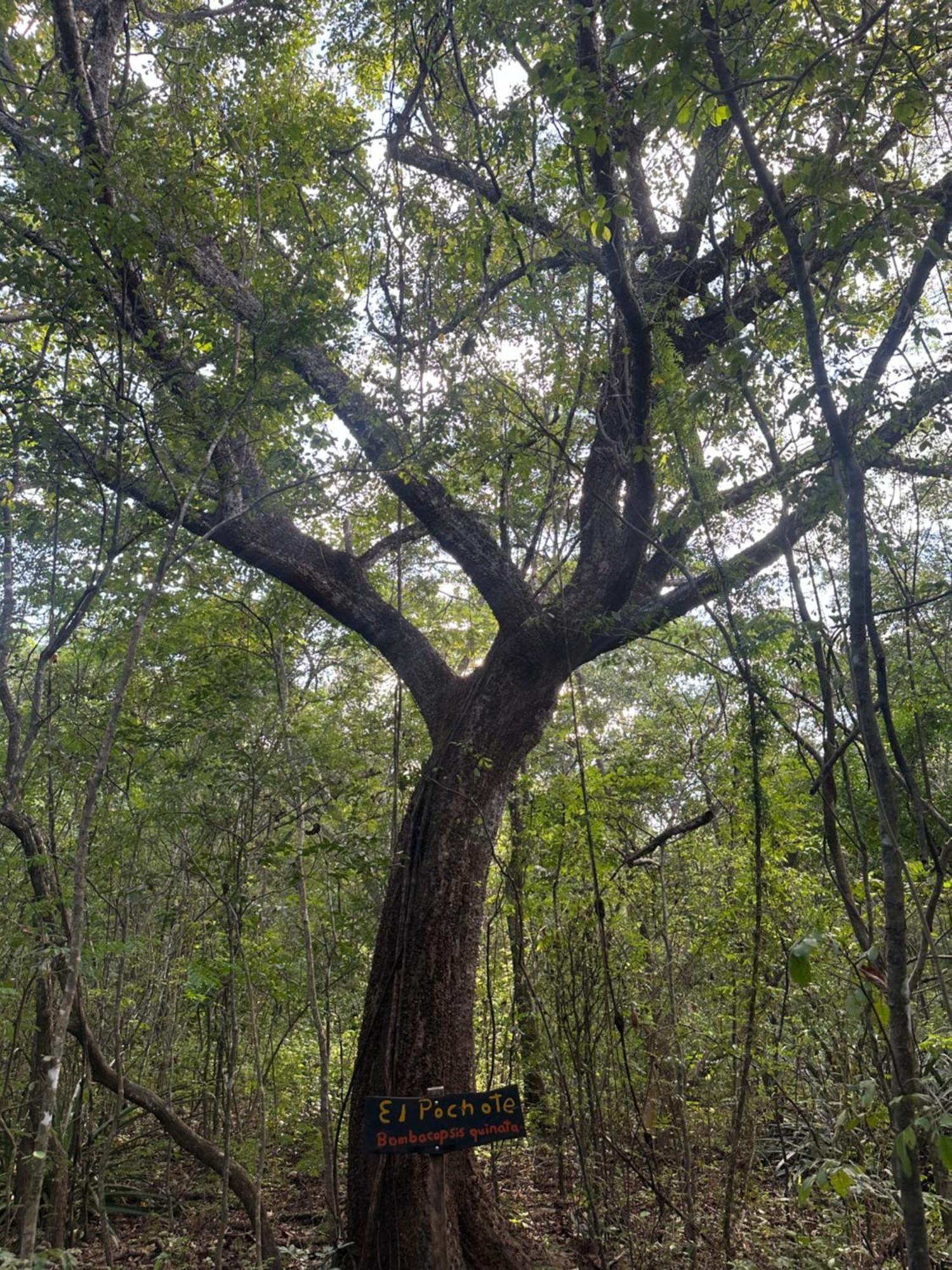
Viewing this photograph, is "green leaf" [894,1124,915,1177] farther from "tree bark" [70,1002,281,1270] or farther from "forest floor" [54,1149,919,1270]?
"tree bark" [70,1002,281,1270]

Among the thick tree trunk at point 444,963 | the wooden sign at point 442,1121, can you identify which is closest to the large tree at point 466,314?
the thick tree trunk at point 444,963

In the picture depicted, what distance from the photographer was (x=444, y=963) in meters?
3.99

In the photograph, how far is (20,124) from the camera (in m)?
3.85

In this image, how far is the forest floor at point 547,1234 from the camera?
136 inches

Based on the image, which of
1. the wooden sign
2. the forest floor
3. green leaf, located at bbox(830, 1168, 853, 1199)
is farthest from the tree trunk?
green leaf, located at bbox(830, 1168, 853, 1199)

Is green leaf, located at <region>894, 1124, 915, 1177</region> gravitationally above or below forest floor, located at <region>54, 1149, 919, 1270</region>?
above

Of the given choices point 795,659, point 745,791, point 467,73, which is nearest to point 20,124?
point 467,73

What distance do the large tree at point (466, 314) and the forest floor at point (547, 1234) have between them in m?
0.72

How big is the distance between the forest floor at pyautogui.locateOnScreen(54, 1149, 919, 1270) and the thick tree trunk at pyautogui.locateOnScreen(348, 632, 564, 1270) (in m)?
0.29

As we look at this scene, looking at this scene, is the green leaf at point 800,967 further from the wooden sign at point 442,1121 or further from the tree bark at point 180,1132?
the tree bark at point 180,1132

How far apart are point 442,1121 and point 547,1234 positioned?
2264 mm

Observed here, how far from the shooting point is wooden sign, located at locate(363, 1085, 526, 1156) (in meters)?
2.72

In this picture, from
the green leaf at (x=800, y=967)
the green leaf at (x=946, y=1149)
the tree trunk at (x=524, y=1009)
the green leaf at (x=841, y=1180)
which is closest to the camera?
the green leaf at (x=946, y=1149)

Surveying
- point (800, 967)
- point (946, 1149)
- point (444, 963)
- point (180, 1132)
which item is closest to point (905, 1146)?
point (946, 1149)
